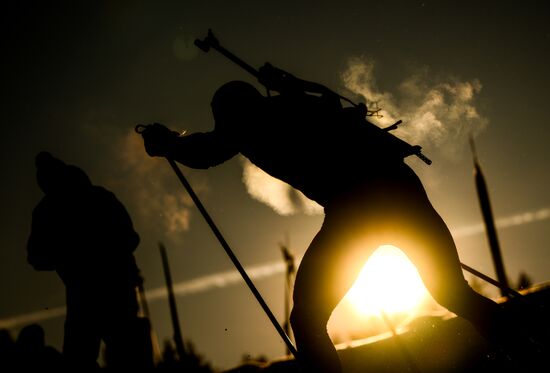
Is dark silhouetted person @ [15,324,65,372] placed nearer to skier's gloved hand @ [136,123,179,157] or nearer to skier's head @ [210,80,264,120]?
skier's gloved hand @ [136,123,179,157]

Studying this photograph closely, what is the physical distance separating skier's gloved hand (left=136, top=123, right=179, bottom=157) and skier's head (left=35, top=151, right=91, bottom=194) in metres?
1.29

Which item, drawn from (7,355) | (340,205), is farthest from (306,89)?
(7,355)

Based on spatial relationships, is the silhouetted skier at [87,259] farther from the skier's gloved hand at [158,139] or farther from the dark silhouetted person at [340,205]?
the dark silhouetted person at [340,205]

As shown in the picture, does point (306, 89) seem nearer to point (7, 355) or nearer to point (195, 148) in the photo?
point (195, 148)

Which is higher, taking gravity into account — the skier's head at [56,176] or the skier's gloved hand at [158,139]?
the skier's head at [56,176]

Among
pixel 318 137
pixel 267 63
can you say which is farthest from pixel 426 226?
pixel 267 63

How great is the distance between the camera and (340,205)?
2518mm

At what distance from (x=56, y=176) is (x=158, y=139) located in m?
1.65

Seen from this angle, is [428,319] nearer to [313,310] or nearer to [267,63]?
[313,310]

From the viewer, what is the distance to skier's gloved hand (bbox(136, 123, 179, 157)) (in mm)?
3389

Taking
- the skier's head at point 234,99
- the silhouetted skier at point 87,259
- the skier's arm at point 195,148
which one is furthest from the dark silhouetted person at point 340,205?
the silhouetted skier at point 87,259

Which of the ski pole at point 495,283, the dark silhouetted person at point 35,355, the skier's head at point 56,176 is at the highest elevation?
the skier's head at point 56,176

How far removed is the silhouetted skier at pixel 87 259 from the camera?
4133 millimetres

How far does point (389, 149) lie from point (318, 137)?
1.49 ft
